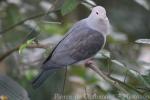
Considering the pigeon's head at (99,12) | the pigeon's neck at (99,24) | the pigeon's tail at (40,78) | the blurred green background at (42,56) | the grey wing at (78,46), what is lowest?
the blurred green background at (42,56)

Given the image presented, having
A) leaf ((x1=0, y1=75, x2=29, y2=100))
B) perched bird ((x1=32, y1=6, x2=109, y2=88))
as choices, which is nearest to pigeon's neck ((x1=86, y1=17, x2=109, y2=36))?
perched bird ((x1=32, y1=6, x2=109, y2=88))

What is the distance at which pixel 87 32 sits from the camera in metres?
0.90

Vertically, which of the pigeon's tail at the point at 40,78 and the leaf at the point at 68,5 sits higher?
the leaf at the point at 68,5

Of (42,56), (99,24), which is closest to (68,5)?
(99,24)

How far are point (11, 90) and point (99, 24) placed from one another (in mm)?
270

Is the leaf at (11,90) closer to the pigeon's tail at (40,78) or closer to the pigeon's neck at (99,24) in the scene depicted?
the pigeon's tail at (40,78)

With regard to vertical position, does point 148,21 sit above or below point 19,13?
below

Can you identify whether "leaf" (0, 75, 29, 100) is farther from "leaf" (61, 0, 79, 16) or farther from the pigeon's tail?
"leaf" (61, 0, 79, 16)

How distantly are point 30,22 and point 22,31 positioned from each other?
0.15 meters

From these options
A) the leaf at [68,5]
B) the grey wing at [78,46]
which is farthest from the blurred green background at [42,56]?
the grey wing at [78,46]

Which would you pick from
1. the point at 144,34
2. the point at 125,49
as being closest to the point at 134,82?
the point at 125,49

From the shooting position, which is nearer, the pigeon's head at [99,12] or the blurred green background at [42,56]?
the pigeon's head at [99,12]

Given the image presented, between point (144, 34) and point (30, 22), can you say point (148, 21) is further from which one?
point (30, 22)

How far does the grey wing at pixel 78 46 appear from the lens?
0.87 meters
